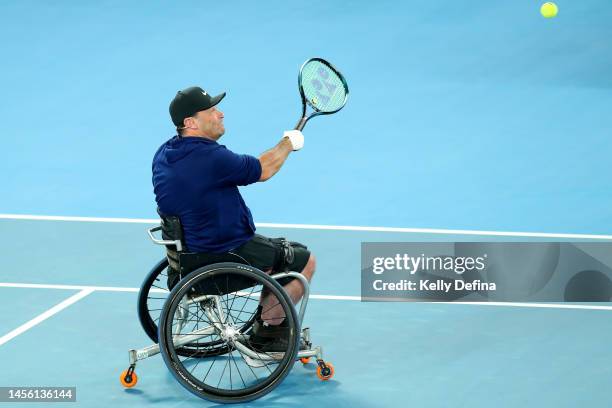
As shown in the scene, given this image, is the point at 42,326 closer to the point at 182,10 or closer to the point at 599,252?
the point at 599,252

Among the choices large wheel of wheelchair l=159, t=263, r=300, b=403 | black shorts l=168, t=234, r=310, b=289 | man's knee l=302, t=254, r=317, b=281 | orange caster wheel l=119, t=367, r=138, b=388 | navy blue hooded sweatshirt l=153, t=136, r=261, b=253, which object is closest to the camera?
large wheel of wheelchair l=159, t=263, r=300, b=403

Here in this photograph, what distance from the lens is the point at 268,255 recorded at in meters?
6.74

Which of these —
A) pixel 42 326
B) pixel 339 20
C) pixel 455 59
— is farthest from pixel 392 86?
pixel 42 326

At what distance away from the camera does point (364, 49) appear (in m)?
13.7


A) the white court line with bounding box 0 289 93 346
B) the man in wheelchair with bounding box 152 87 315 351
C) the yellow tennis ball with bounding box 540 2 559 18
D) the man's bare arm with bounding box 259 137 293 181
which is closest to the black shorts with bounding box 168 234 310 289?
the man in wheelchair with bounding box 152 87 315 351

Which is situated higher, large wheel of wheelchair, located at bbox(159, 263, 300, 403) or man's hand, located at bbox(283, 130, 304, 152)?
man's hand, located at bbox(283, 130, 304, 152)

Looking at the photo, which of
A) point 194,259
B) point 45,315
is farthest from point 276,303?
point 45,315

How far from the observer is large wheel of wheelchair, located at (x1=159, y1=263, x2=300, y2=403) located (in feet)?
21.0

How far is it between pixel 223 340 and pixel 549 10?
8.40 meters

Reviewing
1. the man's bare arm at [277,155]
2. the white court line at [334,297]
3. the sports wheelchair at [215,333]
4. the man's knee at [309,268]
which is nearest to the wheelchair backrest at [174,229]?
the sports wheelchair at [215,333]

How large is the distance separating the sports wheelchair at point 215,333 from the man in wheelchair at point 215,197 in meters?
0.04

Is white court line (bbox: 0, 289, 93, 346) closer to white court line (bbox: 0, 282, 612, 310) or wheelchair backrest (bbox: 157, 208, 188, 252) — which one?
white court line (bbox: 0, 282, 612, 310)

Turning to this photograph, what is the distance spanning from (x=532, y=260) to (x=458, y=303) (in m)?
0.86

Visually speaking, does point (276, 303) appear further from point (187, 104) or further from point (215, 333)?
point (187, 104)
